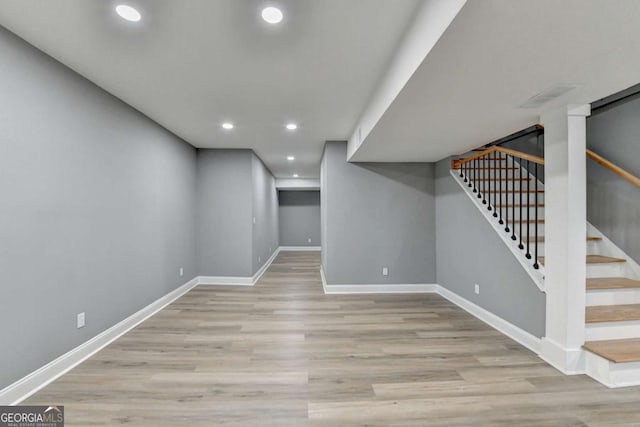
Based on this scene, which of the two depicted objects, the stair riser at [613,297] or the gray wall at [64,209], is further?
the stair riser at [613,297]

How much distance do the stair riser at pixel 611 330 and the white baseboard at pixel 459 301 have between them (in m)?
0.39

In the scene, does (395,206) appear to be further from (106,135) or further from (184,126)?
(106,135)

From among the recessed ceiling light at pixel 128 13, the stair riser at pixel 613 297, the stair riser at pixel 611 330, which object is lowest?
the stair riser at pixel 611 330

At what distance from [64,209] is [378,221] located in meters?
3.91

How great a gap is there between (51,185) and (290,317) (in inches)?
107

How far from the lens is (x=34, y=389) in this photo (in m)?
1.99

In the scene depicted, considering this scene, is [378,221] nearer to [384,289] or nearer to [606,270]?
[384,289]

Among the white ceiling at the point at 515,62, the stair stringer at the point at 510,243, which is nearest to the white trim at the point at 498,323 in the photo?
the stair stringer at the point at 510,243

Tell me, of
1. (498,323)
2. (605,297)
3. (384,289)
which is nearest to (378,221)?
(384,289)

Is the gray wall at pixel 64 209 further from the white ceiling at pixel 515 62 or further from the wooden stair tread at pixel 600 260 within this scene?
the wooden stair tread at pixel 600 260

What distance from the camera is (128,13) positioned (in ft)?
5.44

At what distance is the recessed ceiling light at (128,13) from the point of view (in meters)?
1.61

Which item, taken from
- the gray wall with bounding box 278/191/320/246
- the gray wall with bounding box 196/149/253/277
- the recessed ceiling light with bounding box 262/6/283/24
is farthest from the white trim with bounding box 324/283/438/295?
the gray wall with bounding box 278/191/320/246

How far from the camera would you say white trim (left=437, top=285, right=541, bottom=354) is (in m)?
2.61
